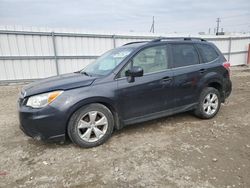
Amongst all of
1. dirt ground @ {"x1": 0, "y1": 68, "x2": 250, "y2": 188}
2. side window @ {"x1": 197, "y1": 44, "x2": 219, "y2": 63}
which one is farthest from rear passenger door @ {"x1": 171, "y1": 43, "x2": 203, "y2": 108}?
dirt ground @ {"x1": 0, "y1": 68, "x2": 250, "y2": 188}

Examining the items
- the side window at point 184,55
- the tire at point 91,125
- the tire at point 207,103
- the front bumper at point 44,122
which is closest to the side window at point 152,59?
the side window at point 184,55

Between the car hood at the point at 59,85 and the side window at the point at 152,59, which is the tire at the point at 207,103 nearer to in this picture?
the side window at the point at 152,59

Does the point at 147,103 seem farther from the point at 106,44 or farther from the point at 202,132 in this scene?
the point at 106,44

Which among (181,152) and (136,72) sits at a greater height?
(136,72)

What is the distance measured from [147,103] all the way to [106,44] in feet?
26.2

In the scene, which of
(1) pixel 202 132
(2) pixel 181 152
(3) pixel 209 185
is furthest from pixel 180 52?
(3) pixel 209 185

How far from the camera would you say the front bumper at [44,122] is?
292 centimetres

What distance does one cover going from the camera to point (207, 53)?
4.40m

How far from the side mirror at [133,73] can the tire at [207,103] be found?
1.71m

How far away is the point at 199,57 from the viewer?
425 centimetres

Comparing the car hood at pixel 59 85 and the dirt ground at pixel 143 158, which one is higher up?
the car hood at pixel 59 85

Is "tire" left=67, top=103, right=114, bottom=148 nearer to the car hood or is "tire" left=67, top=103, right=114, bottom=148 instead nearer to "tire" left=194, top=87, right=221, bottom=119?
the car hood

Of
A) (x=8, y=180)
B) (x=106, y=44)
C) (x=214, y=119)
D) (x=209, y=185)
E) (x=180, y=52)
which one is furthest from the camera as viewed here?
(x=106, y=44)

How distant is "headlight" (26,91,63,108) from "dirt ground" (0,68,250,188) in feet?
2.62
